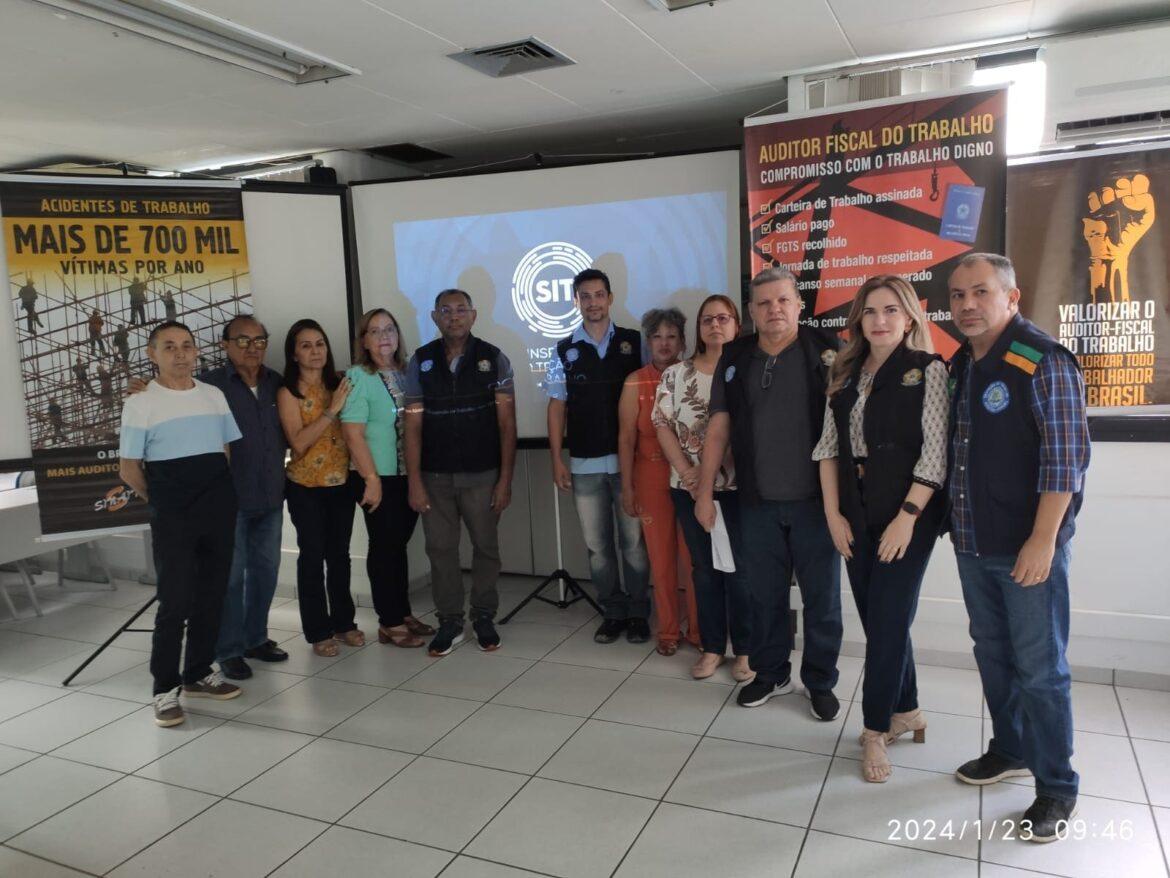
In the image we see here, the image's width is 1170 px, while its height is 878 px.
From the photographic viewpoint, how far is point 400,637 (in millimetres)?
4004

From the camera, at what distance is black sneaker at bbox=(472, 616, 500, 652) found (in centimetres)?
393

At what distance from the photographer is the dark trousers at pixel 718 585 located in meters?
3.33

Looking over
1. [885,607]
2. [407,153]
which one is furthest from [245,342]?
[885,607]

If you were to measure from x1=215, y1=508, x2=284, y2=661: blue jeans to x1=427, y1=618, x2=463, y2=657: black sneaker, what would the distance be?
823 millimetres

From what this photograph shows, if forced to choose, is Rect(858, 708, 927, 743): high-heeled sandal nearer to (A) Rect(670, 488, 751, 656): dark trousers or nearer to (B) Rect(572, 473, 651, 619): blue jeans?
(A) Rect(670, 488, 751, 656): dark trousers

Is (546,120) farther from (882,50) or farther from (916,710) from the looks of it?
(916,710)

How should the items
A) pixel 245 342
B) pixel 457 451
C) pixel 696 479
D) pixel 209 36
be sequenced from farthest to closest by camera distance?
pixel 457 451 → pixel 245 342 → pixel 696 479 → pixel 209 36

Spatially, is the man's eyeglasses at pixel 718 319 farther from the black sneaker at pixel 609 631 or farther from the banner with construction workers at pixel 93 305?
the banner with construction workers at pixel 93 305

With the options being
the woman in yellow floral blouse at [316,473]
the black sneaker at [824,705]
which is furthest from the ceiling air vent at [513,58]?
the black sneaker at [824,705]

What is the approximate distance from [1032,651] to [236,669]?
3227 mm

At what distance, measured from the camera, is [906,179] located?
3.49 metres

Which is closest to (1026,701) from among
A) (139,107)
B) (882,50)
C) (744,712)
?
(744,712)

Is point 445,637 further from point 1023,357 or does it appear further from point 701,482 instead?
point 1023,357

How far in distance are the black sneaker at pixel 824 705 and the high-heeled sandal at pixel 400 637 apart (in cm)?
193
